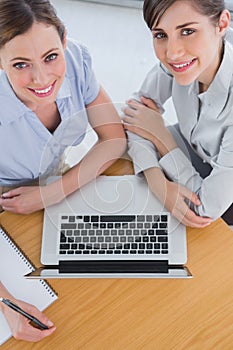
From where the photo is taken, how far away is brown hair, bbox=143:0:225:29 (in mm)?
1029

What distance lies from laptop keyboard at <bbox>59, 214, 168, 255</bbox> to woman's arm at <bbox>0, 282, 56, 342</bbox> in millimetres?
134

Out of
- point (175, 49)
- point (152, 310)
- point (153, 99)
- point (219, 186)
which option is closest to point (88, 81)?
point (153, 99)

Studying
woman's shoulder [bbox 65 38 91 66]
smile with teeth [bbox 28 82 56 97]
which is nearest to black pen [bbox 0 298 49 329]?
smile with teeth [bbox 28 82 56 97]

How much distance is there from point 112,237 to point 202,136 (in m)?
0.32

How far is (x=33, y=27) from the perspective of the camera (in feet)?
3.38

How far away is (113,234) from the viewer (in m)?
1.18

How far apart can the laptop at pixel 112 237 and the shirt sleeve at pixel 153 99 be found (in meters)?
0.06

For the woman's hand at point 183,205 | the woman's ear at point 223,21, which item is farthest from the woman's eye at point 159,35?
the woman's hand at point 183,205

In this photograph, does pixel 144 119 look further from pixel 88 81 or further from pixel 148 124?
pixel 88 81

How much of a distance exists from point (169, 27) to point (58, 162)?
1.41 ft

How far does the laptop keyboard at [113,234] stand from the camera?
117 centimetres

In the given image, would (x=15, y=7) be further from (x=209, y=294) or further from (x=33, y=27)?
(x=209, y=294)

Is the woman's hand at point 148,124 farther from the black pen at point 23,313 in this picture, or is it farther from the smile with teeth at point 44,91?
the black pen at point 23,313

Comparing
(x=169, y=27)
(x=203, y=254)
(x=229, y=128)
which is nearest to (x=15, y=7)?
(x=169, y=27)
